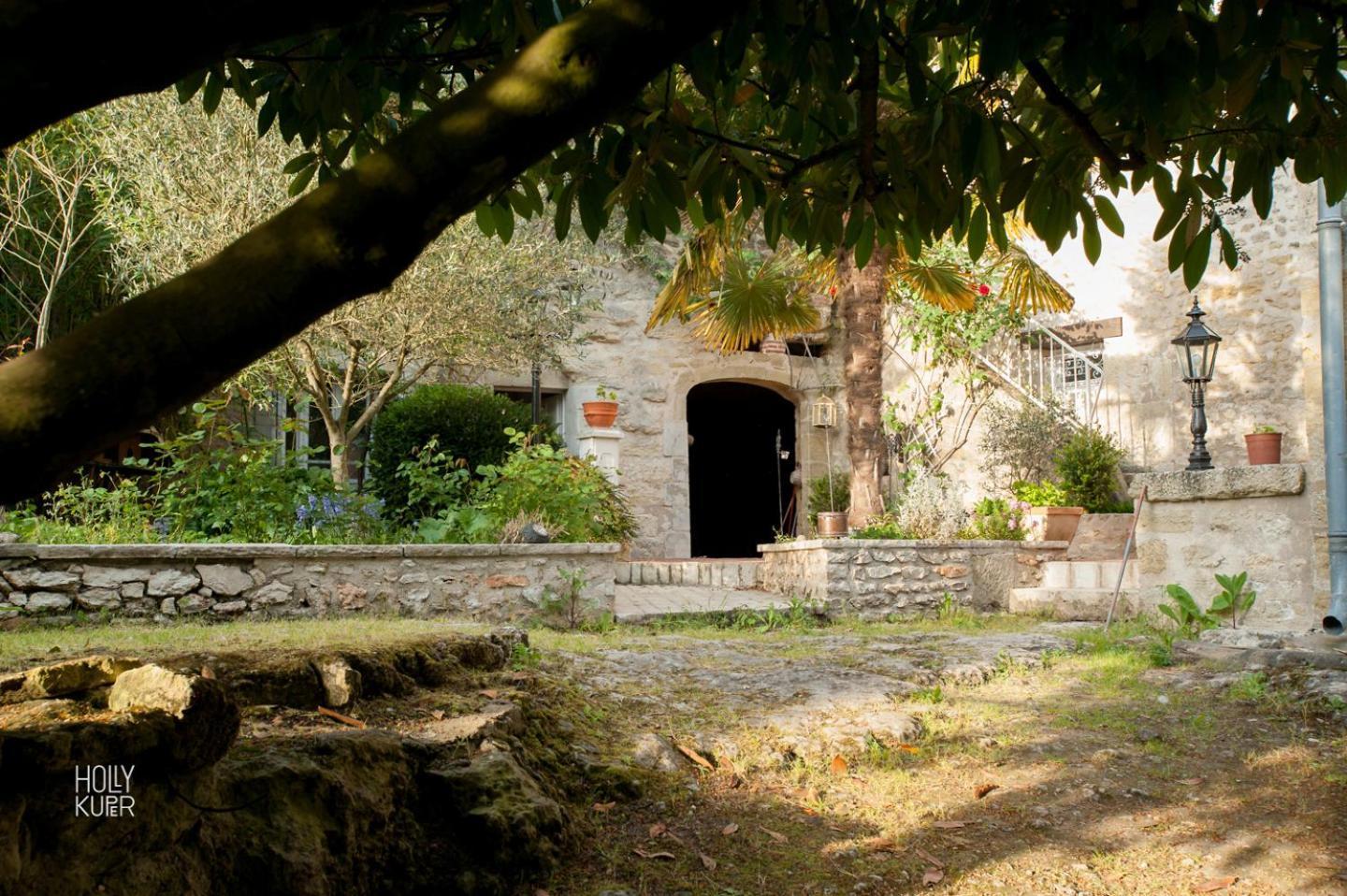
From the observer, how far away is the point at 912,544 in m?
9.13

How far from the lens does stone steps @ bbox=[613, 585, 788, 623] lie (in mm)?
8009

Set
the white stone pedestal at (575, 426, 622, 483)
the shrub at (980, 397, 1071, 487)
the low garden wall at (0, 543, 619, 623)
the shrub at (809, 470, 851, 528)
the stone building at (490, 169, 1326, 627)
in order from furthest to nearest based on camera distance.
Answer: the shrub at (809, 470, 851, 528)
the shrub at (980, 397, 1071, 487)
the white stone pedestal at (575, 426, 622, 483)
the stone building at (490, 169, 1326, 627)
the low garden wall at (0, 543, 619, 623)

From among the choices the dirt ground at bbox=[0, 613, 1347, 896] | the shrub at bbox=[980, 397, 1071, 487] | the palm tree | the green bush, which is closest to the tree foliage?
the dirt ground at bbox=[0, 613, 1347, 896]

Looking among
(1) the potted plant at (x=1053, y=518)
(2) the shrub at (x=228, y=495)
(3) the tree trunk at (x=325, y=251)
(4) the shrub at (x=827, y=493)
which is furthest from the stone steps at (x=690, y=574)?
(3) the tree trunk at (x=325, y=251)

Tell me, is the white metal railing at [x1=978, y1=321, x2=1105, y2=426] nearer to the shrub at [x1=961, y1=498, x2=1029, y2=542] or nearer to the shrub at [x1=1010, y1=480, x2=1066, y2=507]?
the shrub at [x1=1010, y1=480, x2=1066, y2=507]

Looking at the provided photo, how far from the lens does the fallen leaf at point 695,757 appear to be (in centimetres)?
402

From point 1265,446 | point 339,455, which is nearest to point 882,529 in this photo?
point 1265,446

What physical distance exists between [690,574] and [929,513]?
233 centimetres

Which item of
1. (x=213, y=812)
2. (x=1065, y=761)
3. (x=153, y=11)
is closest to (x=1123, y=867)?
(x=1065, y=761)

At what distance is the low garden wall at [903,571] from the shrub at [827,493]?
2629 millimetres

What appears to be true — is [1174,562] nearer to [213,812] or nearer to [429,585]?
[429,585]

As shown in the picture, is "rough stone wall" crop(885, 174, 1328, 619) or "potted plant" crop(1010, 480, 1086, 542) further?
"rough stone wall" crop(885, 174, 1328, 619)

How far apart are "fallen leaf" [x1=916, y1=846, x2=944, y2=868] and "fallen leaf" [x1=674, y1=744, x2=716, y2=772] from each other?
90 centimetres

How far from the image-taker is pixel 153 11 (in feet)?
3.77
